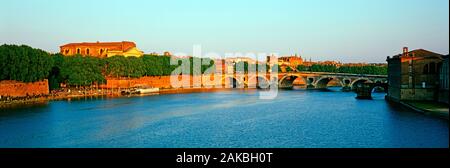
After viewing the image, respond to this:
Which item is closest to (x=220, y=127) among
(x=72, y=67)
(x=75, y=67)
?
(x=75, y=67)

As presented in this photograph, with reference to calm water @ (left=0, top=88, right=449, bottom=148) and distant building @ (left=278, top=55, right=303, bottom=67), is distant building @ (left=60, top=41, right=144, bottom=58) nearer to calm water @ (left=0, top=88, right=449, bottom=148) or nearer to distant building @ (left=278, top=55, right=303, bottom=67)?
calm water @ (left=0, top=88, right=449, bottom=148)

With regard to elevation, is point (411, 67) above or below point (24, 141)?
above

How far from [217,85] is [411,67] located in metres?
38.3

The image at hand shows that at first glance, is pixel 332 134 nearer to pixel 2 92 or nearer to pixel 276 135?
pixel 276 135

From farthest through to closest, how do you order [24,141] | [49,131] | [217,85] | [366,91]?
[217,85] < [366,91] < [49,131] < [24,141]

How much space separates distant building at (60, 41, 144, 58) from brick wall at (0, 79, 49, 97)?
29813mm

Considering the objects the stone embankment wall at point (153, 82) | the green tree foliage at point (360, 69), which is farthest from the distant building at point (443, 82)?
the green tree foliage at point (360, 69)

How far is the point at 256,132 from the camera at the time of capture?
22.3 m

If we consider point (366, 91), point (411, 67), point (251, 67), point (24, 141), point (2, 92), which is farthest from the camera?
point (251, 67)

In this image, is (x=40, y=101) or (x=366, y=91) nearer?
(x=40, y=101)

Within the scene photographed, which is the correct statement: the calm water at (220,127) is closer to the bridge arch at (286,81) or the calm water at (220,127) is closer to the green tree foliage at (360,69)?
the bridge arch at (286,81)

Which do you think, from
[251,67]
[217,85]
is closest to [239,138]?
[217,85]

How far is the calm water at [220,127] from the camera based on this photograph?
19.6m

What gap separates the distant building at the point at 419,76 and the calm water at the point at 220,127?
295 cm
